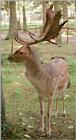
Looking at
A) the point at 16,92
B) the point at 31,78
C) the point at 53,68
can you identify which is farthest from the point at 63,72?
the point at 16,92

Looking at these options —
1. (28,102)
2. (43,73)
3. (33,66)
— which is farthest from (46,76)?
→ (28,102)

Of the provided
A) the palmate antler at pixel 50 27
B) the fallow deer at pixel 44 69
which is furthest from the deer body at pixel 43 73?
the palmate antler at pixel 50 27

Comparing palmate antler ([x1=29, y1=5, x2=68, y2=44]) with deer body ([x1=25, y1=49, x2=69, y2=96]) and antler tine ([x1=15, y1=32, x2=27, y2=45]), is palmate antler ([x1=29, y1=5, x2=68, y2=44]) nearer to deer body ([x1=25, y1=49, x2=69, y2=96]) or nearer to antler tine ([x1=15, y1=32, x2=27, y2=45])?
antler tine ([x1=15, y1=32, x2=27, y2=45])

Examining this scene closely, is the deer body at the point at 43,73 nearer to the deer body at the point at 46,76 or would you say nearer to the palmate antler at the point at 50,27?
the deer body at the point at 46,76

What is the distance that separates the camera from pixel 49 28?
7.66 feet

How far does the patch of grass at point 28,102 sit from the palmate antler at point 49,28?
8.5 inches

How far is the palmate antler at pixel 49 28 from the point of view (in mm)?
2268

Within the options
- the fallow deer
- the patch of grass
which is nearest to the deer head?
the fallow deer

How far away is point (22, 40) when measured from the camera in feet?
7.79

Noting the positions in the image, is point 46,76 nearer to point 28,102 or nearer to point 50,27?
point 50,27

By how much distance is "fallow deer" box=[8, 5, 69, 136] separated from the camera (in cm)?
235

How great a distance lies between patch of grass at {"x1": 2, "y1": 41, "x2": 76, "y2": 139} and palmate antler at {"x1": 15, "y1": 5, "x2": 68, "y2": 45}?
0.71ft

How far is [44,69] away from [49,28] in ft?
1.06

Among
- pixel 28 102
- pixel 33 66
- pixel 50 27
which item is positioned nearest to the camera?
pixel 50 27
